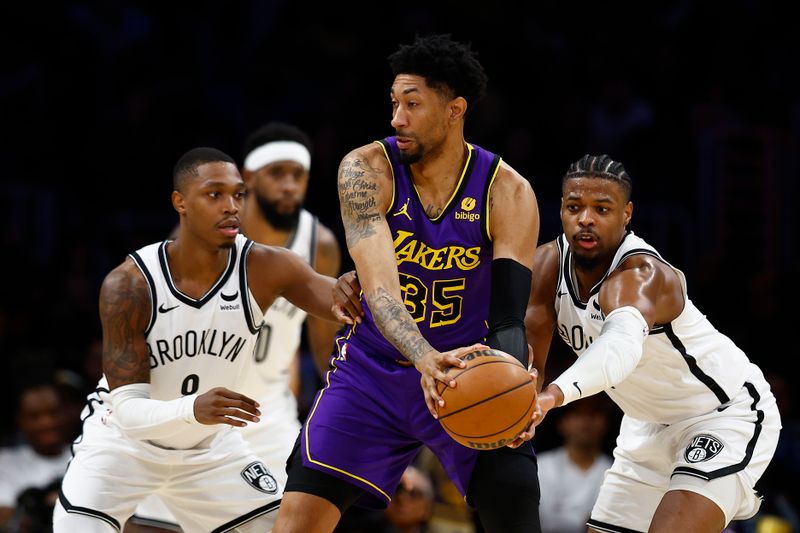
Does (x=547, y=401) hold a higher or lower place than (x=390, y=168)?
lower

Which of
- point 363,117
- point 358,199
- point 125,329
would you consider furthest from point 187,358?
point 363,117

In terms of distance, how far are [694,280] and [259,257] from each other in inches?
202

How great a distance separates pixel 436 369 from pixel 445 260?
61 centimetres

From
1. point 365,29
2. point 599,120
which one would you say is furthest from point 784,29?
point 365,29

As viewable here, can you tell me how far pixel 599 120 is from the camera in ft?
35.5

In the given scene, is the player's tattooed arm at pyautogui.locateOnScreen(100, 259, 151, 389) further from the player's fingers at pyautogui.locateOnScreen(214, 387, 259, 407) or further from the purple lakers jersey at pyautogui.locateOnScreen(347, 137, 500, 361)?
the purple lakers jersey at pyautogui.locateOnScreen(347, 137, 500, 361)

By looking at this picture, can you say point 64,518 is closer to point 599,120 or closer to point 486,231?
point 486,231

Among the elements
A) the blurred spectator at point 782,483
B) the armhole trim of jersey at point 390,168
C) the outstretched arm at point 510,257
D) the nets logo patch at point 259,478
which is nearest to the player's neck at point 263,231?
the nets logo patch at point 259,478

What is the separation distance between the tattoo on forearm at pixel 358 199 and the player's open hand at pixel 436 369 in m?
0.60

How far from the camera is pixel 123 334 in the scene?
16.9 ft

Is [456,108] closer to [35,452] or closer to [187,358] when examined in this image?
[187,358]

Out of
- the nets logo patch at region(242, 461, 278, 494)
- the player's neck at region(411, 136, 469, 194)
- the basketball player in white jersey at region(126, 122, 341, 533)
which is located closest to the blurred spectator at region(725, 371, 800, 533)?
the basketball player in white jersey at region(126, 122, 341, 533)

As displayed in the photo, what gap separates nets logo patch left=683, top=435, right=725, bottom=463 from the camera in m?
5.00

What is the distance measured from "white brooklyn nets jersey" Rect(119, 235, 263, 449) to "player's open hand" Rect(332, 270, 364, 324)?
627 millimetres
